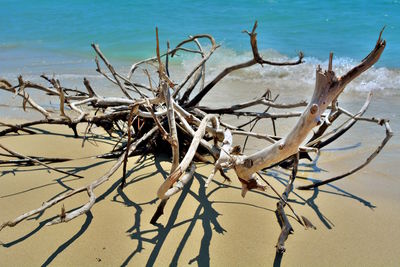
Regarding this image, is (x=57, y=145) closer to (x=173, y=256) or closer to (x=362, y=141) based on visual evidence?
(x=173, y=256)

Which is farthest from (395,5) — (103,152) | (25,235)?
(25,235)

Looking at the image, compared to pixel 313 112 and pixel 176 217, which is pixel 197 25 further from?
pixel 313 112

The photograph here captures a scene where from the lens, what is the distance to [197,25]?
46.5 feet

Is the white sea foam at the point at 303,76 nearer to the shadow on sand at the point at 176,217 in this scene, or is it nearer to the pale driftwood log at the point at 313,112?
the shadow on sand at the point at 176,217

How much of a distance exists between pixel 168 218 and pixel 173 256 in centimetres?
29

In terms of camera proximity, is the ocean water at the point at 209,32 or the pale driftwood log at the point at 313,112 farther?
the ocean water at the point at 209,32

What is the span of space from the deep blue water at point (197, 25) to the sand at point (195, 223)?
22.3 feet

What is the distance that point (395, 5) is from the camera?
56.3 ft

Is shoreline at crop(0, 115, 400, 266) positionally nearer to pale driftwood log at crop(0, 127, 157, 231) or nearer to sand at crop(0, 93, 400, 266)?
sand at crop(0, 93, 400, 266)

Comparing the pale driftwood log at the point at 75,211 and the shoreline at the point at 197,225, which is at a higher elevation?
the pale driftwood log at the point at 75,211

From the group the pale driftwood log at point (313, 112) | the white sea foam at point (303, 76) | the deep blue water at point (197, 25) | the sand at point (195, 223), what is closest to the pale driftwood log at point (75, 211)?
the sand at point (195, 223)

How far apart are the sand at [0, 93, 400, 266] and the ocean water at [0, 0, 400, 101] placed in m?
3.97

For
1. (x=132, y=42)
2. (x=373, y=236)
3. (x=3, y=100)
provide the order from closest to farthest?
(x=373, y=236)
(x=3, y=100)
(x=132, y=42)

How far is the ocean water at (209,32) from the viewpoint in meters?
7.57
